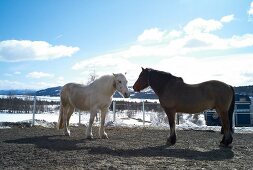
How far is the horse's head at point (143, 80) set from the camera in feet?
32.0

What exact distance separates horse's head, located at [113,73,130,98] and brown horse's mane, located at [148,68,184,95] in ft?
2.92

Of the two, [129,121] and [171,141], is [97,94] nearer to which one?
[171,141]

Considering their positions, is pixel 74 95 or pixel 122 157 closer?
pixel 122 157

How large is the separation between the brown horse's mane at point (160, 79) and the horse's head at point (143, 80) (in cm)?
16

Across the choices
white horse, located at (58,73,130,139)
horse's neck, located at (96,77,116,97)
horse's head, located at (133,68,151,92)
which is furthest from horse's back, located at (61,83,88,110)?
horse's head, located at (133,68,151,92)

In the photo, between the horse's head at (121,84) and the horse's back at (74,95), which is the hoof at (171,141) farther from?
the horse's back at (74,95)

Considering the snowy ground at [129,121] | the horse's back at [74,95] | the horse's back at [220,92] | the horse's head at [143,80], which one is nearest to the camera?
the horse's back at [220,92]

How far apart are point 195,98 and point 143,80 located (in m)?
1.76

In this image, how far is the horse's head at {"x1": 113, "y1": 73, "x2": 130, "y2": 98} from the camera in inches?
397

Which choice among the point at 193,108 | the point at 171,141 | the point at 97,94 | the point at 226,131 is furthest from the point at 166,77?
the point at 97,94

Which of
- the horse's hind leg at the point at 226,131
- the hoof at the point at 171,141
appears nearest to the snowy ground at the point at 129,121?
the horse's hind leg at the point at 226,131

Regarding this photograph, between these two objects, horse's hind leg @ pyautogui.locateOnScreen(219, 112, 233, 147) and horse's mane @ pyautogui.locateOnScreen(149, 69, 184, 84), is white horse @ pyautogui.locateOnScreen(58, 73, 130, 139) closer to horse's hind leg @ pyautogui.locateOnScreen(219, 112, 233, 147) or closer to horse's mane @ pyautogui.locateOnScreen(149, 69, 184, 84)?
horse's mane @ pyautogui.locateOnScreen(149, 69, 184, 84)

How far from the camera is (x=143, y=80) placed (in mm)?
9820

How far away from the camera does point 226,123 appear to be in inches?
346
